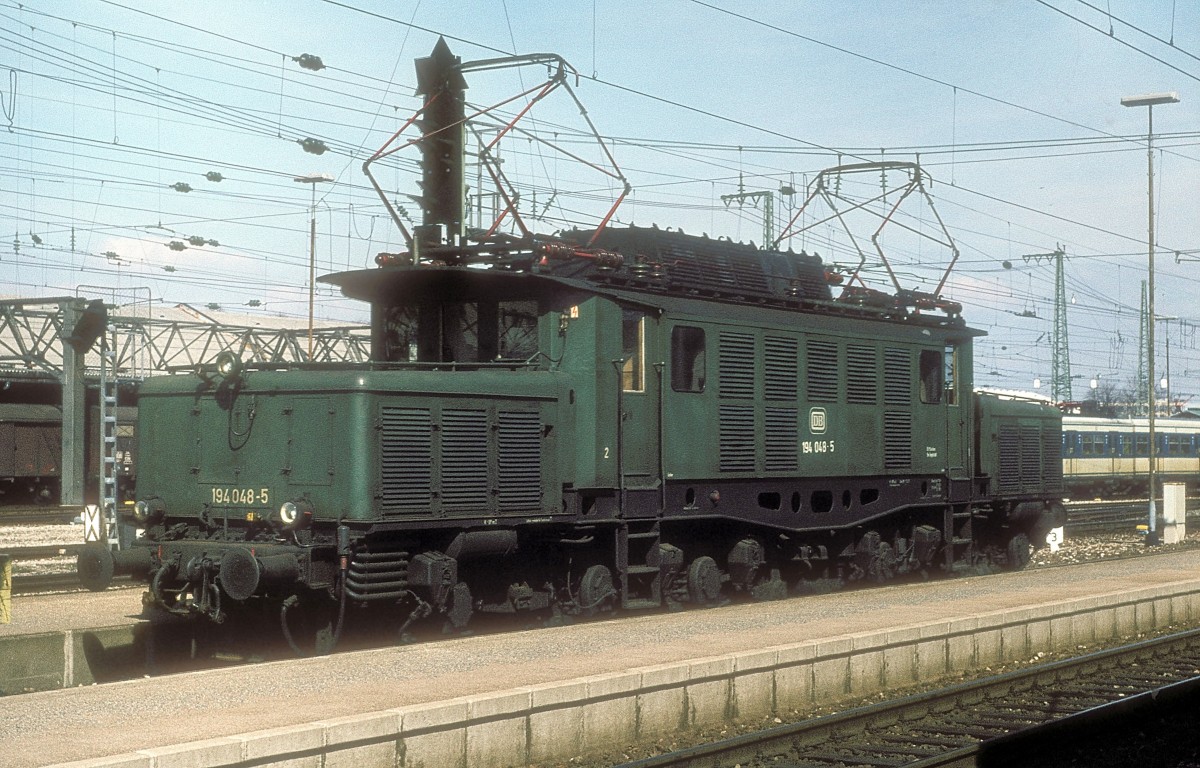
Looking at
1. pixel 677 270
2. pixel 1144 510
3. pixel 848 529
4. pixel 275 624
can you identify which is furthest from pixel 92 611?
pixel 1144 510

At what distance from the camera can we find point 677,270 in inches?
667

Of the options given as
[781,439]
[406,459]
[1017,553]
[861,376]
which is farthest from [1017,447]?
[406,459]

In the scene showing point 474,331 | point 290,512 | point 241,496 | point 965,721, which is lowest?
point 965,721

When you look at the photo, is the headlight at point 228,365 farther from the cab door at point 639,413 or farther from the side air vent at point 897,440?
the side air vent at point 897,440

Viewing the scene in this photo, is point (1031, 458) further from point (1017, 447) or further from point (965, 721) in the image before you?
point (965, 721)

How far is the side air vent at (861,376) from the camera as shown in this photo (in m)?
19.2

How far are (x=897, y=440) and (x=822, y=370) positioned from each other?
2.16 meters

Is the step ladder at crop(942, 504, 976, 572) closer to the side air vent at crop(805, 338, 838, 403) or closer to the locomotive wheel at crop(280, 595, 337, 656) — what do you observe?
the side air vent at crop(805, 338, 838, 403)

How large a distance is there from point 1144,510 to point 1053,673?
31.7 meters

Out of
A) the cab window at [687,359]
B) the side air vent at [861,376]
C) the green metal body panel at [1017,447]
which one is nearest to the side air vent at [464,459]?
the cab window at [687,359]

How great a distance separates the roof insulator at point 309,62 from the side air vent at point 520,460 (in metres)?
10.9

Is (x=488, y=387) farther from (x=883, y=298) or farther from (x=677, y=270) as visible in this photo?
(x=883, y=298)

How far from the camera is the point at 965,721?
11.4 meters

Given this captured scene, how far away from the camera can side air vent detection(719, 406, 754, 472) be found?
17000mm
